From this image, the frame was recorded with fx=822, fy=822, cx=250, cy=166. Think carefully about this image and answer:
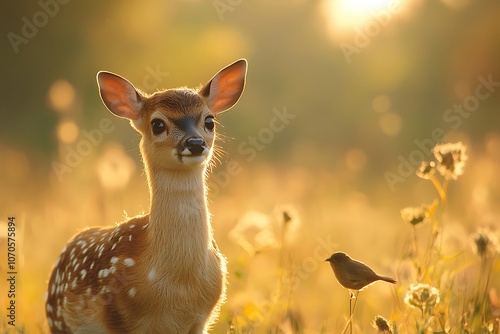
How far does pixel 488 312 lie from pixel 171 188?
2046 millimetres

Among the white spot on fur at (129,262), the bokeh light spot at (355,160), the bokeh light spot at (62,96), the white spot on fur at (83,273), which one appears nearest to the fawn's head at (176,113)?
the white spot on fur at (129,262)

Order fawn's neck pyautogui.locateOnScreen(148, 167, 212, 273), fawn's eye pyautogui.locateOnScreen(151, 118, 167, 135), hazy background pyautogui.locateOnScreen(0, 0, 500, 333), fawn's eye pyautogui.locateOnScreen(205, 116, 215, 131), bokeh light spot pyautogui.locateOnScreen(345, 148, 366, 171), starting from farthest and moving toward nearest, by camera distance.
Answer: bokeh light spot pyautogui.locateOnScreen(345, 148, 366, 171), hazy background pyautogui.locateOnScreen(0, 0, 500, 333), fawn's eye pyautogui.locateOnScreen(205, 116, 215, 131), fawn's eye pyautogui.locateOnScreen(151, 118, 167, 135), fawn's neck pyautogui.locateOnScreen(148, 167, 212, 273)

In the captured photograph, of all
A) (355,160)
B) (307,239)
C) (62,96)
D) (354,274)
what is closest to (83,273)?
(354,274)

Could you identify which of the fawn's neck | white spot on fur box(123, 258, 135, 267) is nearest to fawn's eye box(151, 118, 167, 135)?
the fawn's neck

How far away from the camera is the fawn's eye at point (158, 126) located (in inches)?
187

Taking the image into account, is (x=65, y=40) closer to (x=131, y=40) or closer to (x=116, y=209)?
(x=131, y=40)

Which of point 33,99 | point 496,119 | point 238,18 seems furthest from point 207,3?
point 496,119

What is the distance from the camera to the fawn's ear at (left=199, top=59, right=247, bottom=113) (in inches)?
207

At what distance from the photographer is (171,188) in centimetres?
467

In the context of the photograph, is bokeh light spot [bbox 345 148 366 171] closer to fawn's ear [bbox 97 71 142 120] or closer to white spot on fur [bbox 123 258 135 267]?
fawn's ear [bbox 97 71 142 120]

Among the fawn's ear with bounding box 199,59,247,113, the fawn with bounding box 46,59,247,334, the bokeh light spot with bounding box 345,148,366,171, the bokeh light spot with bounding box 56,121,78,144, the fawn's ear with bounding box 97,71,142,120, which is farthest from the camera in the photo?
the bokeh light spot with bounding box 345,148,366,171

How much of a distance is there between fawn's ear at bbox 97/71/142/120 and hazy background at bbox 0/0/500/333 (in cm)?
105

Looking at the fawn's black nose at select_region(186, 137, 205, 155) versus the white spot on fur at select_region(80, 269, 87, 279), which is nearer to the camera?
the fawn's black nose at select_region(186, 137, 205, 155)

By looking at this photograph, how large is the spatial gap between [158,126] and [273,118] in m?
8.88
